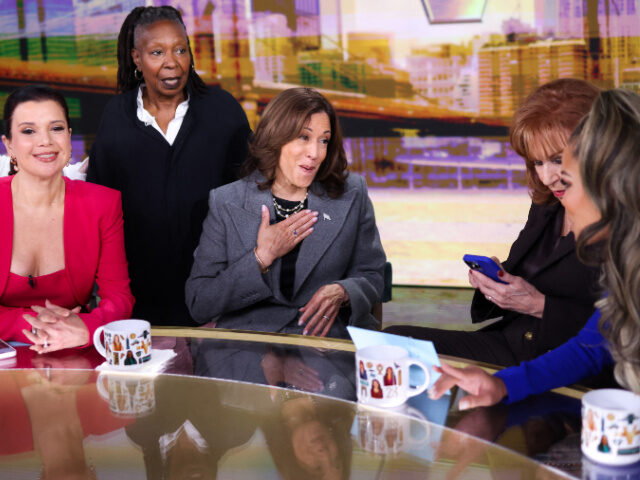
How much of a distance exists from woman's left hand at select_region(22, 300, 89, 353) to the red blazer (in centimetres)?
31

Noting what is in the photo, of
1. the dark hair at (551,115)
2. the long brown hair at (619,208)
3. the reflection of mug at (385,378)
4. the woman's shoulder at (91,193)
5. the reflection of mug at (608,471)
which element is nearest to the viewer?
the reflection of mug at (608,471)

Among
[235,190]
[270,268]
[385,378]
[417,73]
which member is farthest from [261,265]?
[417,73]

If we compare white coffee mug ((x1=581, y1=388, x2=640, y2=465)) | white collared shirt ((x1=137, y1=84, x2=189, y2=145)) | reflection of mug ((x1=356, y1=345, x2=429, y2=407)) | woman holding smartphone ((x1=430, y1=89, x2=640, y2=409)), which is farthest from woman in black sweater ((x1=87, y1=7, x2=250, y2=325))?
white coffee mug ((x1=581, y1=388, x2=640, y2=465))

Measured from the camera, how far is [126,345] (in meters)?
1.63

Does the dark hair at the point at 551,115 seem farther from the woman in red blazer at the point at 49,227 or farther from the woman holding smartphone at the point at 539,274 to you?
the woman in red blazer at the point at 49,227

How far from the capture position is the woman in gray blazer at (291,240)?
2367 millimetres

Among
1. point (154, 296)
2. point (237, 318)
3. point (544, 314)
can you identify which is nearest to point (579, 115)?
point (544, 314)

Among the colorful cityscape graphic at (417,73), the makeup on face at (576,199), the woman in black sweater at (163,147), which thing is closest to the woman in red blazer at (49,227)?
the woman in black sweater at (163,147)

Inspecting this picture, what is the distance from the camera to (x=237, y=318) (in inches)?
95.3

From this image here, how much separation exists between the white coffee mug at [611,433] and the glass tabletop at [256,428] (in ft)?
0.09

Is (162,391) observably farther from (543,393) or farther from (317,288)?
(317,288)

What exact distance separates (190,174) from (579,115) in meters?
1.42

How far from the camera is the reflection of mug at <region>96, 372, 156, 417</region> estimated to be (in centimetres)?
145

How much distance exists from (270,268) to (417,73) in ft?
11.9
